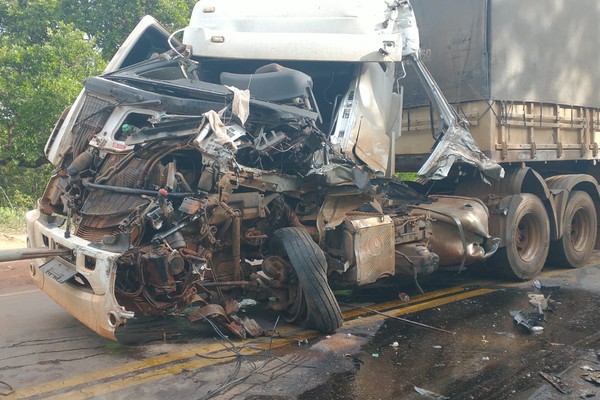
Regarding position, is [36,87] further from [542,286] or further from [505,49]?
[542,286]

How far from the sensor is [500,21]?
A: 23.3 feet

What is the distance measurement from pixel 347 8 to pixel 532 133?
327 centimetres

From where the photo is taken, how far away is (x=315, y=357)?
4.27 m

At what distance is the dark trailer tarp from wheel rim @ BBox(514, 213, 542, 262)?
156 centimetres

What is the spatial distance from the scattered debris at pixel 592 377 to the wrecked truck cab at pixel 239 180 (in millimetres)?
1849

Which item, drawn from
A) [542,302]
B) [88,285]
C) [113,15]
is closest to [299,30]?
[88,285]

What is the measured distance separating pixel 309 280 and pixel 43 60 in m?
9.16

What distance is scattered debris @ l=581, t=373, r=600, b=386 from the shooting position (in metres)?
3.81

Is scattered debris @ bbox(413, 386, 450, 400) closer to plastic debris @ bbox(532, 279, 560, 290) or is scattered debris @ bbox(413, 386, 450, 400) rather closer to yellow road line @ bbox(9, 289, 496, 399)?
yellow road line @ bbox(9, 289, 496, 399)

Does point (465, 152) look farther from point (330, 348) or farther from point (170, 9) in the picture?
point (170, 9)

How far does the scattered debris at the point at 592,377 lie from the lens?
3.81 meters

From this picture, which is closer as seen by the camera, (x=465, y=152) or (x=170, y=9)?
(x=465, y=152)

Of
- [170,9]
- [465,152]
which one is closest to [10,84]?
[170,9]

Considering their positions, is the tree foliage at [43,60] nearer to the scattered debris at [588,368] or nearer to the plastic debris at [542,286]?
the plastic debris at [542,286]
